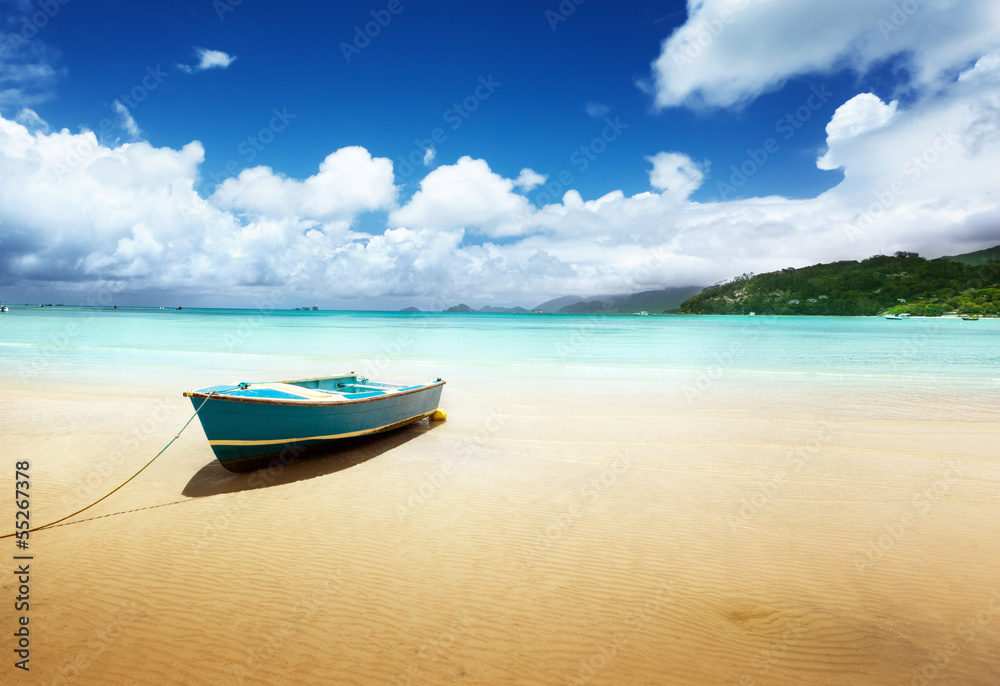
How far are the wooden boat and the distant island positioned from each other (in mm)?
145270

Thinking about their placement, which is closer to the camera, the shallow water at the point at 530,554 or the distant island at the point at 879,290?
the shallow water at the point at 530,554

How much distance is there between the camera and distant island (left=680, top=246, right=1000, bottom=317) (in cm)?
12031

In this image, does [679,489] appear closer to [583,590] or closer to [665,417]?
[583,590]

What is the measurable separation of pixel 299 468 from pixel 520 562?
16.5ft

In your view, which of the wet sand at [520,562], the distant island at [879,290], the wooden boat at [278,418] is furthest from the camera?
the distant island at [879,290]

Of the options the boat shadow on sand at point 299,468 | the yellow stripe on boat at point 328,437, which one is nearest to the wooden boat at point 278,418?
the yellow stripe on boat at point 328,437

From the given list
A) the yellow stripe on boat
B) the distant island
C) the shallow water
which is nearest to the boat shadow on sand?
the shallow water

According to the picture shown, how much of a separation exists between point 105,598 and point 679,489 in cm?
772

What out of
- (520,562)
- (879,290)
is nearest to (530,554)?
(520,562)

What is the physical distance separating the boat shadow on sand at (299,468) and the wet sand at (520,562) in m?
0.07

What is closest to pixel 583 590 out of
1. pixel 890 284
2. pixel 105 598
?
pixel 105 598

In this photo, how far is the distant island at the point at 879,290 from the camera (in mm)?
120312

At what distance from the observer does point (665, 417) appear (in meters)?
13.2

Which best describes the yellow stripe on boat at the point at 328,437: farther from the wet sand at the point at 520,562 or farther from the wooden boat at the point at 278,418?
the wet sand at the point at 520,562
